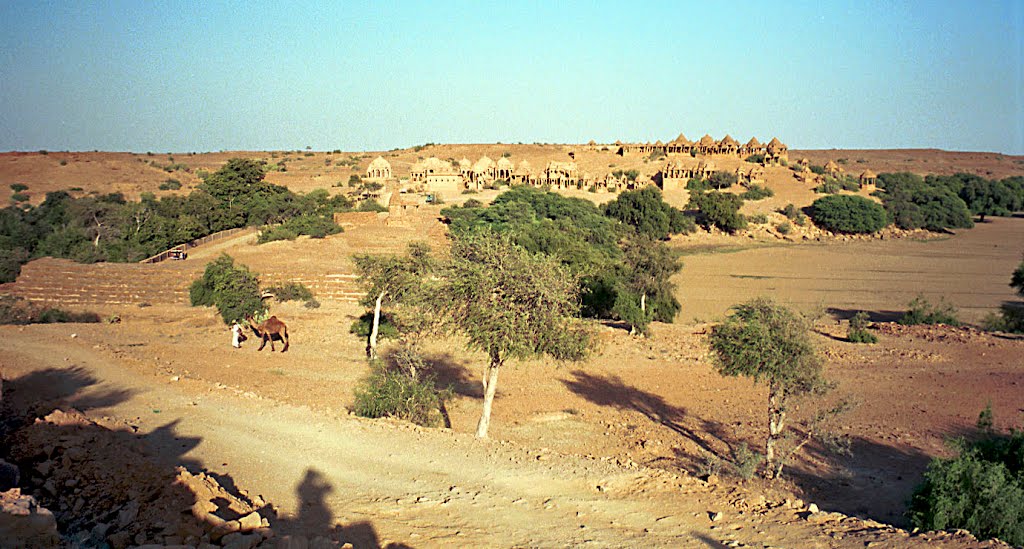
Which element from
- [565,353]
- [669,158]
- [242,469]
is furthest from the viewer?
[669,158]

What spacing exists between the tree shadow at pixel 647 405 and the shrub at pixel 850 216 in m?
44.7

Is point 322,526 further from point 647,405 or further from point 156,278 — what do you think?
point 156,278

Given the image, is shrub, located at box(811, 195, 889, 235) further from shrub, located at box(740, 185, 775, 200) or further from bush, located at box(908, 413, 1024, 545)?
bush, located at box(908, 413, 1024, 545)

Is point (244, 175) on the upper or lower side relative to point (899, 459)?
upper

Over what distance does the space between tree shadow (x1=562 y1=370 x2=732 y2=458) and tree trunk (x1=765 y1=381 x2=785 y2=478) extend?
3.47ft

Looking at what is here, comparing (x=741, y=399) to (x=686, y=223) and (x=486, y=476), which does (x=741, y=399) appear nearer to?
(x=486, y=476)

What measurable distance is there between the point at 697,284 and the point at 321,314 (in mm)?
19177

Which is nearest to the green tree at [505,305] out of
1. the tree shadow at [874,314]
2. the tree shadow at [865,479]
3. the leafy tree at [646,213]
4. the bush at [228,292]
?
the tree shadow at [865,479]

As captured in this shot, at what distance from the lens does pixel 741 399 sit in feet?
50.1

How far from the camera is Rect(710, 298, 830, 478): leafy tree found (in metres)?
10.8

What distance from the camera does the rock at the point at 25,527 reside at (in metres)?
4.42

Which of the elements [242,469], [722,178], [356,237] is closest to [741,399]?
[242,469]

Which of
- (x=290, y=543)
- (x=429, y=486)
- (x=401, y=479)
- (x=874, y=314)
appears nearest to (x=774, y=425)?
(x=429, y=486)

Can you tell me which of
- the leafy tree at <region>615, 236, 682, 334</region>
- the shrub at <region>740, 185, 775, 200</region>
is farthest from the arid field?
the shrub at <region>740, 185, 775, 200</region>
